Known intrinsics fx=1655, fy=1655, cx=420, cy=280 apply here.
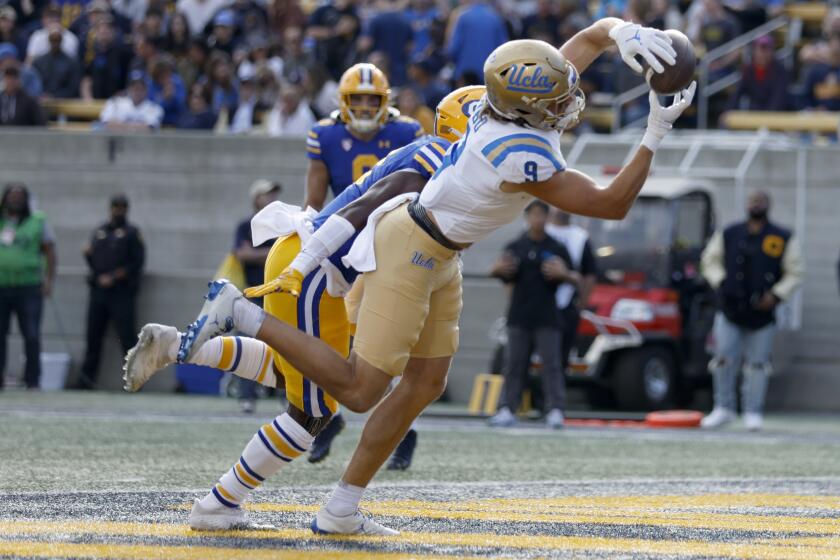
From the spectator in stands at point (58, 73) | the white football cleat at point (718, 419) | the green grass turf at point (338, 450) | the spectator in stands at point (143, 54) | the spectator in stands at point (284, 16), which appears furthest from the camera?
the spectator in stands at point (284, 16)

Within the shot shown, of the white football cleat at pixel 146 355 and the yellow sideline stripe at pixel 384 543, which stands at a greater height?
the white football cleat at pixel 146 355

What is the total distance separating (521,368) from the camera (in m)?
13.6

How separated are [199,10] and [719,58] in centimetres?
641

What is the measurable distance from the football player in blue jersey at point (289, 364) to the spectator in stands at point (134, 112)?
39.9 feet

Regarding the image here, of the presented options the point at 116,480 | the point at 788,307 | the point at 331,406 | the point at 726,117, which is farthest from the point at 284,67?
the point at 331,406

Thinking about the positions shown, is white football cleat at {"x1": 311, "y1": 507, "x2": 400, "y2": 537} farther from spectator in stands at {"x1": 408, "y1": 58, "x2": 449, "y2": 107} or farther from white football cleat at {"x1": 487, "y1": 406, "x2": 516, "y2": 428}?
spectator in stands at {"x1": 408, "y1": 58, "x2": 449, "y2": 107}

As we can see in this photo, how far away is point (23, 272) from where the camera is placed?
52.7 feet

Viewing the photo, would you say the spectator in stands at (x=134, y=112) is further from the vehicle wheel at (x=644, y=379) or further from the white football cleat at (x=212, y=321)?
the white football cleat at (x=212, y=321)

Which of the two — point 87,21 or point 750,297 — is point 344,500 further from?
point 87,21

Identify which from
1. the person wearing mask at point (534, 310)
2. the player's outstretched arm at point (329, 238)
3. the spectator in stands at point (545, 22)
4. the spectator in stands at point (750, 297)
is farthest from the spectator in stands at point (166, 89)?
the player's outstretched arm at point (329, 238)

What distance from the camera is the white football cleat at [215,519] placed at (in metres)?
5.82

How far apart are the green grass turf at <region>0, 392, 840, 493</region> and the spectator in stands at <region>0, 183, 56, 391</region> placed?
1.68 m

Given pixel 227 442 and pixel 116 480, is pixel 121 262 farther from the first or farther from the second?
pixel 116 480

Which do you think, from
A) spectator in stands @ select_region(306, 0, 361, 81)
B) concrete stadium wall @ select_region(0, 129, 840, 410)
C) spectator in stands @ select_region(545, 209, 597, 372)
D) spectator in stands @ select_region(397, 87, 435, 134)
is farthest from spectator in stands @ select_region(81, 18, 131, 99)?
spectator in stands @ select_region(545, 209, 597, 372)
